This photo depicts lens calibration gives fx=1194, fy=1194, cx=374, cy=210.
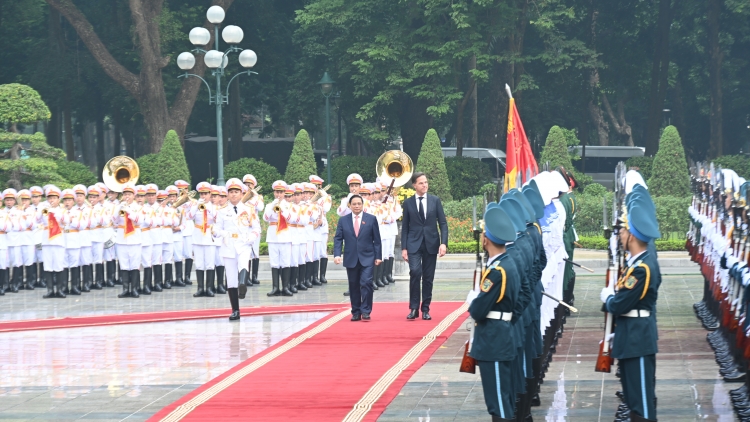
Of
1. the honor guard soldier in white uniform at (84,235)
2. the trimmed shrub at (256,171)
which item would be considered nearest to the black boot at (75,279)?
the honor guard soldier in white uniform at (84,235)

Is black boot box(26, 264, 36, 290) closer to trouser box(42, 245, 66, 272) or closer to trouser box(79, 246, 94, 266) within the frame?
trouser box(79, 246, 94, 266)

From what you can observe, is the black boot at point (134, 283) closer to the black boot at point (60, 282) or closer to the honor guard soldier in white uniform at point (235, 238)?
the black boot at point (60, 282)

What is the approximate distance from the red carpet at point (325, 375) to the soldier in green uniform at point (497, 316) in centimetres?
187

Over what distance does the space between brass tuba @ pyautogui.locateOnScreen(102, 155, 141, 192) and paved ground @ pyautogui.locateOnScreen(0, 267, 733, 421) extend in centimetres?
477

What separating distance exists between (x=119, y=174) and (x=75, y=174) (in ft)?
42.2

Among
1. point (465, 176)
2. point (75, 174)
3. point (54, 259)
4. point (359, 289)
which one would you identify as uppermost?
point (75, 174)

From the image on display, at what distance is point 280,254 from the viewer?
2020cm

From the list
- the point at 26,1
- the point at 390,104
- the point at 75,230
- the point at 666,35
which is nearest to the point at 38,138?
the point at 75,230

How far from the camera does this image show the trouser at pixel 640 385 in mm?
8195

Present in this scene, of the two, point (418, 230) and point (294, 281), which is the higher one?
point (418, 230)

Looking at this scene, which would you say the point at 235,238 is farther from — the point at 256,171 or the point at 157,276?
the point at 256,171

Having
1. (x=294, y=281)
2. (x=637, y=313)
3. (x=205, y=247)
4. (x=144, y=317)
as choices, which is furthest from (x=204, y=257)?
(x=637, y=313)

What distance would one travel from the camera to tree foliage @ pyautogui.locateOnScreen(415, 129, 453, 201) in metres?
35.8

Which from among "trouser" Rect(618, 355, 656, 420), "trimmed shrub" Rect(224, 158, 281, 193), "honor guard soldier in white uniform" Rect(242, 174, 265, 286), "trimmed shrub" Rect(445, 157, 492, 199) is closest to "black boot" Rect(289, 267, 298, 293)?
"honor guard soldier in white uniform" Rect(242, 174, 265, 286)
